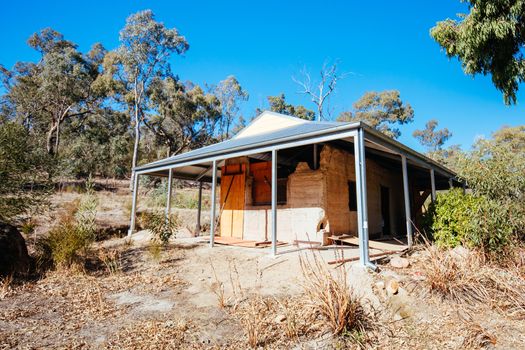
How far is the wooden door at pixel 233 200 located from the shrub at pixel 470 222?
6189 millimetres

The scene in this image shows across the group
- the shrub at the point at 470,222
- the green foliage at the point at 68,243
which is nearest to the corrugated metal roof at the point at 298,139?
the shrub at the point at 470,222

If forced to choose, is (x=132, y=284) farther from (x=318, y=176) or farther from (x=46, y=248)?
(x=318, y=176)

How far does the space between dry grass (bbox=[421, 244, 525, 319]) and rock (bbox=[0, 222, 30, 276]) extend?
26.1 ft

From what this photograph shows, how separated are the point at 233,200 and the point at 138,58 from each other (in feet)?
60.7

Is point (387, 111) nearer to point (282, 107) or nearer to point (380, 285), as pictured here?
point (282, 107)

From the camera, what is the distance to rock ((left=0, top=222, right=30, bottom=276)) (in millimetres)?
6148

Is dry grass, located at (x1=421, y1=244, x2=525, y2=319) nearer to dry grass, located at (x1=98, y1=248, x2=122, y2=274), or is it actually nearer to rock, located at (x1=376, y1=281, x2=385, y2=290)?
rock, located at (x1=376, y1=281, x2=385, y2=290)

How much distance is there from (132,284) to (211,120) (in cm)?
2522

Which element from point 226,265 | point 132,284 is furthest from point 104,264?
point 226,265

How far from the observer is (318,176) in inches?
362

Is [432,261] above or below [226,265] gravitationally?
above

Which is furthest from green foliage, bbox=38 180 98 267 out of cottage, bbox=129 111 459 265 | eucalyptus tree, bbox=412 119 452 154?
eucalyptus tree, bbox=412 119 452 154

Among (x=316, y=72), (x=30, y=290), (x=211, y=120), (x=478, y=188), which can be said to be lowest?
(x=30, y=290)

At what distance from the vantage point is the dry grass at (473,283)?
4.12m
